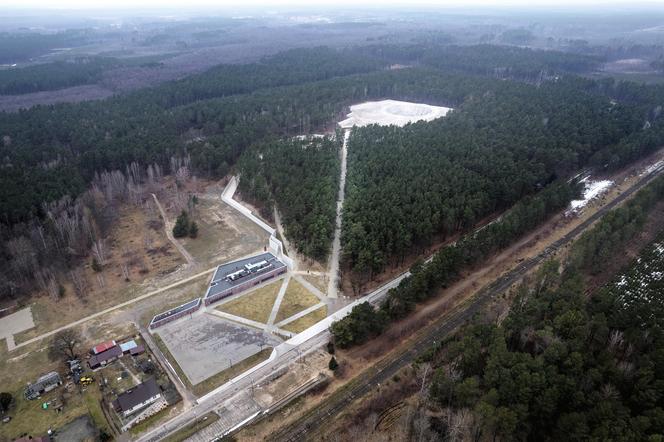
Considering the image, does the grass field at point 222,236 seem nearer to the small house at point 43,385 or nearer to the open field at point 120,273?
the open field at point 120,273

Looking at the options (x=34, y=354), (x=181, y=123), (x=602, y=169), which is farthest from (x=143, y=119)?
(x=602, y=169)

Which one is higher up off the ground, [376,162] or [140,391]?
[376,162]

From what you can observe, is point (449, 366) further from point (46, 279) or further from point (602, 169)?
point (602, 169)

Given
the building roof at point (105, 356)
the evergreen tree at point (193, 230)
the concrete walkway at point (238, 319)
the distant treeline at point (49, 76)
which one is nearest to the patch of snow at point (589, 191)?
the concrete walkway at point (238, 319)

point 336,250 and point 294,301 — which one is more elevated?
point 336,250

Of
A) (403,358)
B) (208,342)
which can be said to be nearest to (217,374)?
(208,342)

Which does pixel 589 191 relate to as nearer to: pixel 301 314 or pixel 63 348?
pixel 301 314
